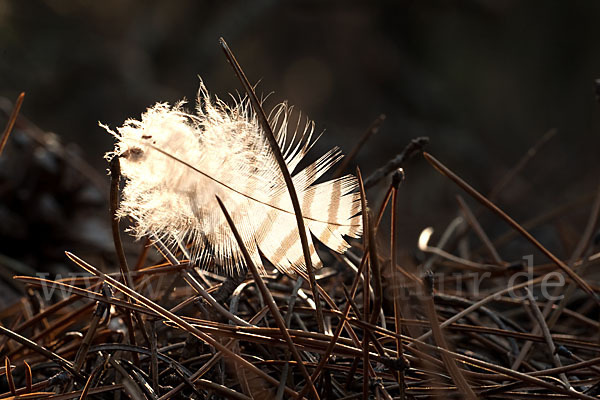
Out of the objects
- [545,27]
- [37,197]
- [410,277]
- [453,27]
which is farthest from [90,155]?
[545,27]


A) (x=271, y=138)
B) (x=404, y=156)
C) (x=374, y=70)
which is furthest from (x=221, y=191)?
(x=374, y=70)

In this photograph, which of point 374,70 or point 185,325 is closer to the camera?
point 185,325

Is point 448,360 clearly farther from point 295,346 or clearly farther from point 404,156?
point 404,156

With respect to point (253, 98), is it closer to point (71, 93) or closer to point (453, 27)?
point (71, 93)

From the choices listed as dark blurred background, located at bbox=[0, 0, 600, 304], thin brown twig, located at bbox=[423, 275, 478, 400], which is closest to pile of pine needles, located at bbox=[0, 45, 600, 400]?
thin brown twig, located at bbox=[423, 275, 478, 400]

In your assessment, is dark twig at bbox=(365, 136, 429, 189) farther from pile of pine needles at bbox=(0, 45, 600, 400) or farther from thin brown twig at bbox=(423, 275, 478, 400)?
thin brown twig at bbox=(423, 275, 478, 400)

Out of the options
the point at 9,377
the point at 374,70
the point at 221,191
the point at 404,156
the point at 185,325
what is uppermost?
the point at 374,70

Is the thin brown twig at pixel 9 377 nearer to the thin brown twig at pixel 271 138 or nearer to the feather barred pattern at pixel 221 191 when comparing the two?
the feather barred pattern at pixel 221 191
